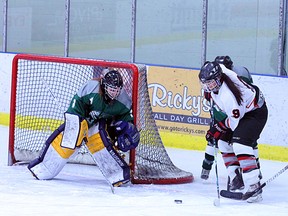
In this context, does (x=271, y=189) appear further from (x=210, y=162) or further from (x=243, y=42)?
(x=243, y=42)

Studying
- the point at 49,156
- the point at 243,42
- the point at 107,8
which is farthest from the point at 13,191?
the point at 107,8

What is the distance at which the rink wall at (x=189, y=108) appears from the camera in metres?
7.38

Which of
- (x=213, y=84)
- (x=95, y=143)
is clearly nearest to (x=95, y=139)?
(x=95, y=143)

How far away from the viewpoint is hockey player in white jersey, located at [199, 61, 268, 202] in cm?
541

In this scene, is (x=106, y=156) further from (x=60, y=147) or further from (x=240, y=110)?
(x=240, y=110)

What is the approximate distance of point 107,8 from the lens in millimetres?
8953

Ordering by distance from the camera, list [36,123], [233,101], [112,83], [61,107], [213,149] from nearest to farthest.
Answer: [233,101] → [112,83] → [213,149] → [36,123] → [61,107]

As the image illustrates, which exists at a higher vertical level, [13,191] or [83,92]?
[83,92]

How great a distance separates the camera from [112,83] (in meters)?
5.67

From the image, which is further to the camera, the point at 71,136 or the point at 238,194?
the point at 71,136

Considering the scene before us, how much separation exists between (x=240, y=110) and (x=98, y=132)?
93cm

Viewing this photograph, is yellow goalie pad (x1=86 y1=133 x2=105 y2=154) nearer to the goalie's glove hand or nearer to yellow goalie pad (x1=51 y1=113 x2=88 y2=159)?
yellow goalie pad (x1=51 y1=113 x2=88 y2=159)

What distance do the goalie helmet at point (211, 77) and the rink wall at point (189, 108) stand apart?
2.01 m

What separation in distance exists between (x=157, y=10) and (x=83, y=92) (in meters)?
2.97
